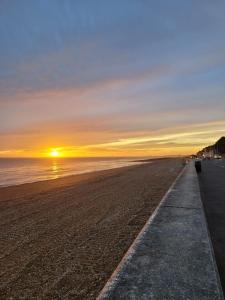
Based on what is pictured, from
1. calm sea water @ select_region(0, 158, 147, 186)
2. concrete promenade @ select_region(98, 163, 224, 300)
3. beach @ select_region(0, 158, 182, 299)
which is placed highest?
calm sea water @ select_region(0, 158, 147, 186)

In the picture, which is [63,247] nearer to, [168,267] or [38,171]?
[168,267]

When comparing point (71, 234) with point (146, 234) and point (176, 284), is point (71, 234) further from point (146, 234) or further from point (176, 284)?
point (176, 284)

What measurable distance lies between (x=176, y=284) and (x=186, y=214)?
446 cm

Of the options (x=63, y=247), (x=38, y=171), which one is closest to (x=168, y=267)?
(x=63, y=247)

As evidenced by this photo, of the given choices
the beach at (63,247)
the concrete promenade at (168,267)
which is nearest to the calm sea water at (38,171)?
the beach at (63,247)

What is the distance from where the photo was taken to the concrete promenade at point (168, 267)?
349 cm

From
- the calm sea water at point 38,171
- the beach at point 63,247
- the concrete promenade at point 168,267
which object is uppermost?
the calm sea water at point 38,171

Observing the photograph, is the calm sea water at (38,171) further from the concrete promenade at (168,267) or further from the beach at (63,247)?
the concrete promenade at (168,267)

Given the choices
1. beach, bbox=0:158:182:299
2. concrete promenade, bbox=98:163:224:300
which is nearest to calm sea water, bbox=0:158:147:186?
beach, bbox=0:158:182:299

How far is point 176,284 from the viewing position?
3.71 metres

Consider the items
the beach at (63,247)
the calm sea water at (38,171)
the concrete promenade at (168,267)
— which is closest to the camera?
the concrete promenade at (168,267)

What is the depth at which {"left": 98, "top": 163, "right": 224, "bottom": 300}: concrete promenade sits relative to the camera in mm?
3492

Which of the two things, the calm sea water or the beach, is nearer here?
the beach

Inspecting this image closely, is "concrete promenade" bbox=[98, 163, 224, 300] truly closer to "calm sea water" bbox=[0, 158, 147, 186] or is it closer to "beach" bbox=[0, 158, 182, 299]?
"beach" bbox=[0, 158, 182, 299]
